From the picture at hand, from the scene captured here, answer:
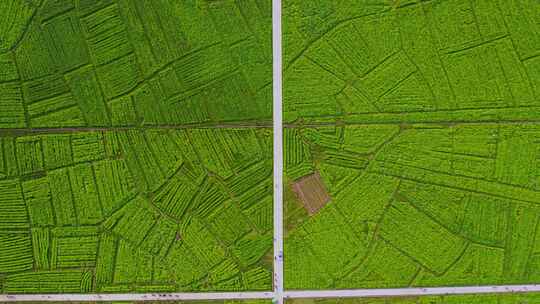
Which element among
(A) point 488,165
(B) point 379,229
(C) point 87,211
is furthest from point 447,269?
(C) point 87,211

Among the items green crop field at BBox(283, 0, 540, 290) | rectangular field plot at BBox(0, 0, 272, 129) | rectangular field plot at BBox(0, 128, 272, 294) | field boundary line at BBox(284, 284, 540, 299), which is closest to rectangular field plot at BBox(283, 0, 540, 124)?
green crop field at BBox(283, 0, 540, 290)

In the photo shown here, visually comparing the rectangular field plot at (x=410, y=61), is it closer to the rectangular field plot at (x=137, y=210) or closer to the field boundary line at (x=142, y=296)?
the rectangular field plot at (x=137, y=210)

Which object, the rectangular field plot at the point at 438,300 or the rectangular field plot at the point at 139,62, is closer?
the rectangular field plot at the point at 139,62

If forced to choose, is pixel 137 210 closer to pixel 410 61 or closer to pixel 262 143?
pixel 262 143

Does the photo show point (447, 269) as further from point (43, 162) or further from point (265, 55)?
point (43, 162)

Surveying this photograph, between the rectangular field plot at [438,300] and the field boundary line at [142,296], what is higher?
the field boundary line at [142,296]

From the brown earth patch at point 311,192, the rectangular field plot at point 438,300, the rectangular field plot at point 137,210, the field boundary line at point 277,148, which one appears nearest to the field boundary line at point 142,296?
the rectangular field plot at point 137,210

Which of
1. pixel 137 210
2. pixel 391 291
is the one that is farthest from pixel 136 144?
pixel 391 291
